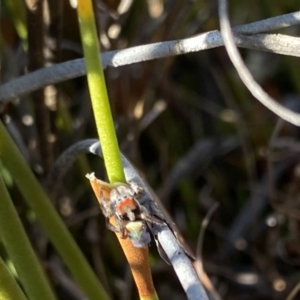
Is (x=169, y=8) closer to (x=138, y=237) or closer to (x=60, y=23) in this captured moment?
(x=60, y=23)

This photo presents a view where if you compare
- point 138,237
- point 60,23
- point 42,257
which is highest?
point 60,23

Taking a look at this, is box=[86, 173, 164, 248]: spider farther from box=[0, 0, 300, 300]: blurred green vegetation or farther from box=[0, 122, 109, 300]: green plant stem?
box=[0, 0, 300, 300]: blurred green vegetation

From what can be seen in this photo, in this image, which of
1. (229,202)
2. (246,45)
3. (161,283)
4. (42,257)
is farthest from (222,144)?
(246,45)

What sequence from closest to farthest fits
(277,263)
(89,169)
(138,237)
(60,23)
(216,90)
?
(138,237)
(60,23)
(89,169)
(277,263)
(216,90)

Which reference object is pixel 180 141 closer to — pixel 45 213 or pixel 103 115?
pixel 45 213

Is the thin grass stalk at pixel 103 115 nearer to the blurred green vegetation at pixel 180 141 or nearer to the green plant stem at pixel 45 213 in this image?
the green plant stem at pixel 45 213

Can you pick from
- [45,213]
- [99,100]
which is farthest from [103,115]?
[45,213]
